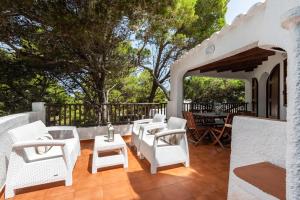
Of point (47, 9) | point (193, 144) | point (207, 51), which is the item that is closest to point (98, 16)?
point (47, 9)

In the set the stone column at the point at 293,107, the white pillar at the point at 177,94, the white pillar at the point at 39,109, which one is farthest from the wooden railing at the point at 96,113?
the stone column at the point at 293,107

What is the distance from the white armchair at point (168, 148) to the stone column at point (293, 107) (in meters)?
2.25

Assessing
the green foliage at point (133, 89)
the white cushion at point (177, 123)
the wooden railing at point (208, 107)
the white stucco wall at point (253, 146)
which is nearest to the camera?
the white stucco wall at point (253, 146)

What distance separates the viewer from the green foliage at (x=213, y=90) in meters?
10.6

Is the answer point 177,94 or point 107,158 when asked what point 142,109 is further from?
point 107,158

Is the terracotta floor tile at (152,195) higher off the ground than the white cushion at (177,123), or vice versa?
the white cushion at (177,123)

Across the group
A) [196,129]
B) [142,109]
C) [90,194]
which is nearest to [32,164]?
[90,194]

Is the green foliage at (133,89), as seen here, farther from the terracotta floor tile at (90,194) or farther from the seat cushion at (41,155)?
the terracotta floor tile at (90,194)

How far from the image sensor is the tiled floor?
2340 mm

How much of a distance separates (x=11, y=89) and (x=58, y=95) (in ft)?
5.25

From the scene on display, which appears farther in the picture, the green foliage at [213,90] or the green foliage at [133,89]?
the green foliage at [213,90]

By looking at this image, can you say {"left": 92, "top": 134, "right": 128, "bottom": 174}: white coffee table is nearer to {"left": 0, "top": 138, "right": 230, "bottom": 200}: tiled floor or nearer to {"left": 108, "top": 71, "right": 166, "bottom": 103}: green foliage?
{"left": 0, "top": 138, "right": 230, "bottom": 200}: tiled floor

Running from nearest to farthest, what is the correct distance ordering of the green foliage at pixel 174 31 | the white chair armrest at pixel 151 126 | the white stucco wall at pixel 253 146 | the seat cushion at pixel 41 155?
the white stucco wall at pixel 253 146
the seat cushion at pixel 41 155
the white chair armrest at pixel 151 126
the green foliage at pixel 174 31

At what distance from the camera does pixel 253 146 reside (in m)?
1.81
